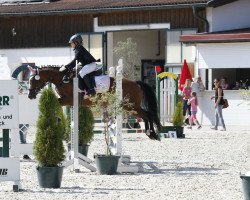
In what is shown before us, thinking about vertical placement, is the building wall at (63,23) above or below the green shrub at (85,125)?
above

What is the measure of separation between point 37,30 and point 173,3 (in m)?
7.70

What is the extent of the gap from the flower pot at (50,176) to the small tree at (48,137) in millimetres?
148

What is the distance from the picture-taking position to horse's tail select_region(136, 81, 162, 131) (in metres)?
18.1

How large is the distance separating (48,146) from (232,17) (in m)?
22.7

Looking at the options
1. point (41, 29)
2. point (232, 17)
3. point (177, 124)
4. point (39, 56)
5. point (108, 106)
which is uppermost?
point (232, 17)

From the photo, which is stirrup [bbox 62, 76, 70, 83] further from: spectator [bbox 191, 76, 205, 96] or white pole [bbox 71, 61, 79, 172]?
spectator [bbox 191, 76, 205, 96]

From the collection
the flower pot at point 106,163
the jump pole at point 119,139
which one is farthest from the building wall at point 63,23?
the flower pot at point 106,163

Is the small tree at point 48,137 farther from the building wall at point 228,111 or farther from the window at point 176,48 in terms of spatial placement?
the window at point 176,48

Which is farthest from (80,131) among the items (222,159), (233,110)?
(233,110)

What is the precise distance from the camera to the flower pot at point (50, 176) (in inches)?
486

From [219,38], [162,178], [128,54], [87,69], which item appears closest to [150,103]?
[87,69]

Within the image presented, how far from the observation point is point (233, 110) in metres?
29.9

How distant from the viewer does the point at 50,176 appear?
12.4 meters

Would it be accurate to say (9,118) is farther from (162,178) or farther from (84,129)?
(84,129)
